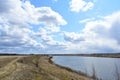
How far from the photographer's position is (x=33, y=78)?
2656cm

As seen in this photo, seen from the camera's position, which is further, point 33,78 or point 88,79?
point 88,79

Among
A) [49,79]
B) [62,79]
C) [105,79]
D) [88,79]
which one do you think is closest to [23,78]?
[49,79]

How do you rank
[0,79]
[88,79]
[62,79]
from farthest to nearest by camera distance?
[88,79], [62,79], [0,79]

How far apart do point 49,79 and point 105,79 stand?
13.5 metres

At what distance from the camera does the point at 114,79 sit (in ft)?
118

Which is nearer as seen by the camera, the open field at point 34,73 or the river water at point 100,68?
the open field at point 34,73

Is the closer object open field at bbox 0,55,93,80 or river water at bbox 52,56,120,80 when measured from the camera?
open field at bbox 0,55,93,80

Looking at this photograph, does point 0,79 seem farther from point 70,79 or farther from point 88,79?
point 88,79

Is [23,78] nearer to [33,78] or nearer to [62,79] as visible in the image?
[33,78]

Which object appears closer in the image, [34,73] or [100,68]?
[34,73]

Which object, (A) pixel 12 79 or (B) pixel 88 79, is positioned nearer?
(A) pixel 12 79

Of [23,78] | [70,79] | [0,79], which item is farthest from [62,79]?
[0,79]

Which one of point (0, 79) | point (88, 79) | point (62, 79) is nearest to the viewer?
point (0, 79)

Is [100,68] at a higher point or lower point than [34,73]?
higher
